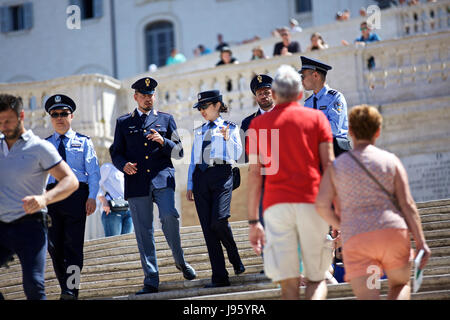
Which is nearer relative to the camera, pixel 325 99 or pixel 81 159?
pixel 325 99

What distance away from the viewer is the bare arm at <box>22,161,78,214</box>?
20.3 ft

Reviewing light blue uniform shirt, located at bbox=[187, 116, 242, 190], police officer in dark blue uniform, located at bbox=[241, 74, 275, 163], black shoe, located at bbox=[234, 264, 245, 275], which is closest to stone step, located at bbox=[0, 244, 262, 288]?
black shoe, located at bbox=[234, 264, 245, 275]

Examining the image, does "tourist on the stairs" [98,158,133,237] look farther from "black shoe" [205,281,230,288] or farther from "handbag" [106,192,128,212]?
"black shoe" [205,281,230,288]

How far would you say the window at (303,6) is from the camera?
1115 inches

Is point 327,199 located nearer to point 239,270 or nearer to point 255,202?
Result: point 255,202

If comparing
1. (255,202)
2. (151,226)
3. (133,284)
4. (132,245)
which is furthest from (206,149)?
(132,245)

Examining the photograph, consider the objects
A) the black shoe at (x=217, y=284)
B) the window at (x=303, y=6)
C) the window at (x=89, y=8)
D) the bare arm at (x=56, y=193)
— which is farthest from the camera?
the window at (x=89, y=8)

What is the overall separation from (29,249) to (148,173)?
230 centimetres

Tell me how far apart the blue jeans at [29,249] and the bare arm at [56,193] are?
0.19m

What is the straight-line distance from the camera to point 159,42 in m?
30.9

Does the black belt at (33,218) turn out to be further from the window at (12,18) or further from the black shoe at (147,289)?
the window at (12,18)

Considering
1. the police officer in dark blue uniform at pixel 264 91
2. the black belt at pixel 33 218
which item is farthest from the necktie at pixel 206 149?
the black belt at pixel 33 218

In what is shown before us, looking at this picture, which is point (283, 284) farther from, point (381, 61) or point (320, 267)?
point (381, 61)

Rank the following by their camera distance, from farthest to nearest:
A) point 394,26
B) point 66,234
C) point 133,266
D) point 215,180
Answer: point 394,26 < point 133,266 < point 215,180 < point 66,234
